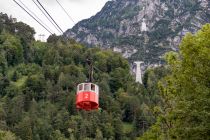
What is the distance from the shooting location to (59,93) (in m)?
152

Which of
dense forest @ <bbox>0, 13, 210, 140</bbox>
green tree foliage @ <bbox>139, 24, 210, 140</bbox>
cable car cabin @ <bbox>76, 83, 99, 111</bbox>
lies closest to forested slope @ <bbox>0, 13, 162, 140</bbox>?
dense forest @ <bbox>0, 13, 210, 140</bbox>

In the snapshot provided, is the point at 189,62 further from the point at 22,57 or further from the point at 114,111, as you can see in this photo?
the point at 22,57

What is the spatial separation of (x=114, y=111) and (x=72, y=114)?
12.6 m

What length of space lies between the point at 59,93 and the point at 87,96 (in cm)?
12017

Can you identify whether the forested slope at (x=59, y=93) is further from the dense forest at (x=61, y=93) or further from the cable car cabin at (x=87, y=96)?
the cable car cabin at (x=87, y=96)

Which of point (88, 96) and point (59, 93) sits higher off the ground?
point (59, 93)

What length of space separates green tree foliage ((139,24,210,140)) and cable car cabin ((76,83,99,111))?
4.21m

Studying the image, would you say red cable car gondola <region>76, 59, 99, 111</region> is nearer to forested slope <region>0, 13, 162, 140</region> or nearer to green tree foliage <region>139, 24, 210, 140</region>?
green tree foliage <region>139, 24, 210, 140</region>

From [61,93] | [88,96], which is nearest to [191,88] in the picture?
[88,96]

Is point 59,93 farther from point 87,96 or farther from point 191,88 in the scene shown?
point 191,88

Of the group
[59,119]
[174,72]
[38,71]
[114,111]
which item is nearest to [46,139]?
[59,119]

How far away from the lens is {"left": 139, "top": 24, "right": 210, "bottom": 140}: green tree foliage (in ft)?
85.7

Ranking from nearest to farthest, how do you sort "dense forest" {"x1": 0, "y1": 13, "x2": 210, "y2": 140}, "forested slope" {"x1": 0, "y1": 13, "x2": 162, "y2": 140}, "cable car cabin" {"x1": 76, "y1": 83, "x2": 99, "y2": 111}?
"cable car cabin" {"x1": 76, "y1": 83, "x2": 99, "y2": 111}
"dense forest" {"x1": 0, "y1": 13, "x2": 210, "y2": 140}
"forested slope" {"x1": 0, "y1": 13, "x2": 162, "y2": 140}

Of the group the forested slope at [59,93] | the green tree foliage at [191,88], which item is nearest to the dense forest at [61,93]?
the forested slope at [59,93]
